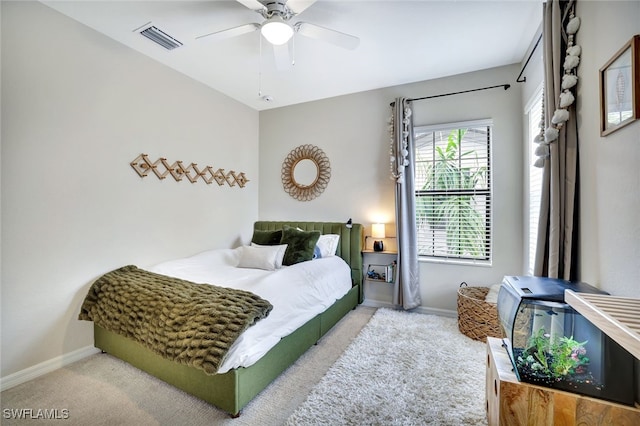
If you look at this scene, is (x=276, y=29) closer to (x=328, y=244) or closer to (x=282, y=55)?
(x=282, y=55)

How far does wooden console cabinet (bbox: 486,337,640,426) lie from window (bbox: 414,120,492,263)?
6.95 ft

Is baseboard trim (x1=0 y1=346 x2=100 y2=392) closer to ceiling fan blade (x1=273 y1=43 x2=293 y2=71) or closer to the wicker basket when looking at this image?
ceiling fan blade (x1=273 y1=43 x2=293 y2=71)

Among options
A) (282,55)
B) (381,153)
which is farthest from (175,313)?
(381,153)

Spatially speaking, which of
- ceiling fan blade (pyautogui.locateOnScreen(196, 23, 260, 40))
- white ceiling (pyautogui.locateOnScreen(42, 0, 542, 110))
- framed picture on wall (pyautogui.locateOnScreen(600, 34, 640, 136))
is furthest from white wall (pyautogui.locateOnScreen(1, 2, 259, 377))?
framed picture on wall (pyautogui.locateOnScreen(600, 34, 640, 136))

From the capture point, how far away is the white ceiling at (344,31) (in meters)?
2.22

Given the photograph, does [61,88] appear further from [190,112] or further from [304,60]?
[304,60]

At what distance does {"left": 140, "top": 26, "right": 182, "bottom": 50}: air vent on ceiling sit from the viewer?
2500 millimetres

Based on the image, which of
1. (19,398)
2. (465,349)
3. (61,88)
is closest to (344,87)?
(61,88)

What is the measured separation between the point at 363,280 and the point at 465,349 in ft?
4.97

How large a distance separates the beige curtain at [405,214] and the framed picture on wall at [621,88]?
2.09 metres

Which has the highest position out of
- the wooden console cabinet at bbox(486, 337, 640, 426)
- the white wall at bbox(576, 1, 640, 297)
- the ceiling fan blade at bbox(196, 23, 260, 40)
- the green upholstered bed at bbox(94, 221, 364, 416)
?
the ceiling fan blade at bbox(196, 23, 260, 40)

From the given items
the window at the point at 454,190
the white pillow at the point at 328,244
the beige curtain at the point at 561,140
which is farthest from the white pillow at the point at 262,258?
the beige curtain at the point at 561,140

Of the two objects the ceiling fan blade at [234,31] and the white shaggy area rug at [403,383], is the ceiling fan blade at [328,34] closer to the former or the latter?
the ceiling fan blade at [234,31]

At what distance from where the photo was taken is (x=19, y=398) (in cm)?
190
